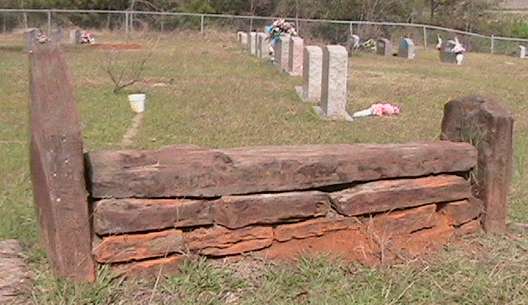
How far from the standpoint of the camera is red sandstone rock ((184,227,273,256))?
2.85m

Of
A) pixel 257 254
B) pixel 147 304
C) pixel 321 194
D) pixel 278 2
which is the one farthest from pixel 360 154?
pixel 278 2

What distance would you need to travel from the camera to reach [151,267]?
279 cm

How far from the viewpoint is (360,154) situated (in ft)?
10.3

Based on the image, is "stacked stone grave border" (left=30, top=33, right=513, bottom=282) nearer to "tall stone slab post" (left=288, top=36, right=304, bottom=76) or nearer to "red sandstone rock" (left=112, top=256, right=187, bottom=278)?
"red sandstone rock" (left=112, top=256, right=187, bottom=278)

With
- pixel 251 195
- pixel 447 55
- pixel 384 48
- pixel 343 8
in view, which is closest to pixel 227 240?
pixel 251 195

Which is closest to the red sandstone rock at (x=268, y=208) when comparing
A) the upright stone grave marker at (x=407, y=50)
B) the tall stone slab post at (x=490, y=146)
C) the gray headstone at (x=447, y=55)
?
the tall stone slab post at (x=490, y=146)

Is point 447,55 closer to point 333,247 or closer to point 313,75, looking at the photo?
point 313,75

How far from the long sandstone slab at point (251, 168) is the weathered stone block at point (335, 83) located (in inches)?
224

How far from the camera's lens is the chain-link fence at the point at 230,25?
30.3 metres

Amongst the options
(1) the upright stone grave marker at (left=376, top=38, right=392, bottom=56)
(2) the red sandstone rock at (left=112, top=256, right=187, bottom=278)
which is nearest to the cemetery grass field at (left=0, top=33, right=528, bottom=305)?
A: (2) the red sandstone rock at (left=112, top=256, right=187, bottom=278)

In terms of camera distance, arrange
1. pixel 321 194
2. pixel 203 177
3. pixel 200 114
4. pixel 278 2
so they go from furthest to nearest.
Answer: pixel 278 2
pixel 200 114
pixel 321 194
pixel 203 177

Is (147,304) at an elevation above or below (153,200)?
below

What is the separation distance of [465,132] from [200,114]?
19.3 feet

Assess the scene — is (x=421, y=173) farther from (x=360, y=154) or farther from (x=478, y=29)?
(x=478, y=29)
